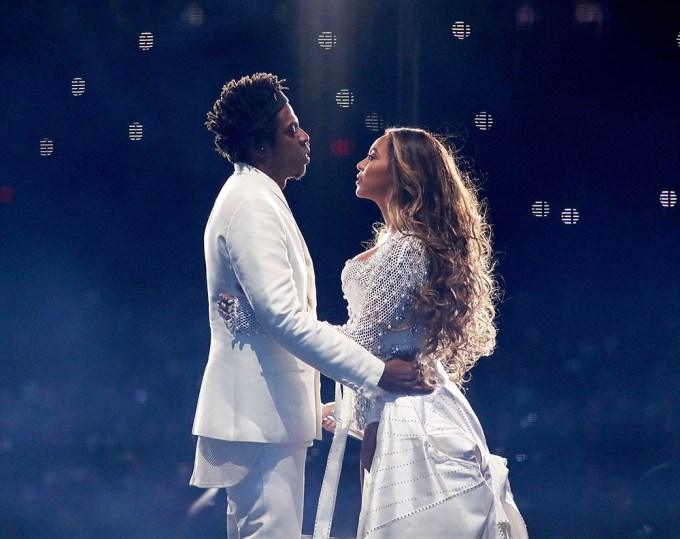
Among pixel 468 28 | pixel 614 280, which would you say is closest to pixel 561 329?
pixel 614 280

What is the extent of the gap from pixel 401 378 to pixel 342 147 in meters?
1.82

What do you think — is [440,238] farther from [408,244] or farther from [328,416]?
[328,416]

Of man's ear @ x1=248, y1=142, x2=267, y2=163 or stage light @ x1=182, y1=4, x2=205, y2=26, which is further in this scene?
stage light @ x1=182, y1=4, x2=205, y2=26

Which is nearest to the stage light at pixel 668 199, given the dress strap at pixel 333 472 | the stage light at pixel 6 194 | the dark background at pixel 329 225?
the dark background at pixel 329 225

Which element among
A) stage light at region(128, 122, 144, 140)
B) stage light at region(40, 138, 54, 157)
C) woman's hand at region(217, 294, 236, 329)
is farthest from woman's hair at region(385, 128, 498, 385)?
stage light at region(40, 138, 54, 157)

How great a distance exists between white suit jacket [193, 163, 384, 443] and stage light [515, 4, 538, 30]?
193 cm

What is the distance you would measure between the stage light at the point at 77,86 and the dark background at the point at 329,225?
32mm

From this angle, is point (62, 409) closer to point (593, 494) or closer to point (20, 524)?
point (20, 524)

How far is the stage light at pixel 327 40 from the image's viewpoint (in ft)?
12.6

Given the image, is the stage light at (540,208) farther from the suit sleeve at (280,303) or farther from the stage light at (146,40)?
the suit sleeve at (280,303)

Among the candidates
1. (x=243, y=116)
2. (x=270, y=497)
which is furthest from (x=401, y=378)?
(x=243, y=116)

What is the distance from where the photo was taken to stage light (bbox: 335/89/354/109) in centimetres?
387

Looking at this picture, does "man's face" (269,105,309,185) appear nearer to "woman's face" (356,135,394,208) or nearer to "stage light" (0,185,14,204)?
"woman's face" (356,135,394,208)

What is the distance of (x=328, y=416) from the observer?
260 cm
